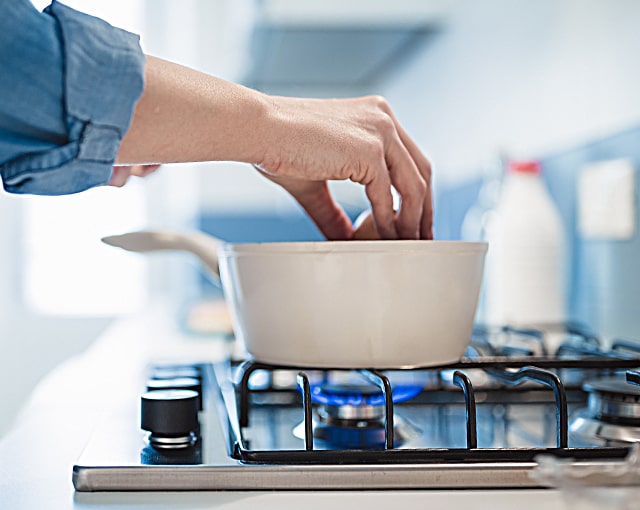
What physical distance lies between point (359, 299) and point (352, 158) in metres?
0.12

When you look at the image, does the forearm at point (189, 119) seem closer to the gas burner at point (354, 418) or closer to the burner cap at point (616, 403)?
the gas burner at point (354, 418)

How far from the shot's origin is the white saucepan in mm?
598

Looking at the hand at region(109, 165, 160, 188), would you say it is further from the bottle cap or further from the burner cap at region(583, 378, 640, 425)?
the bottle cap

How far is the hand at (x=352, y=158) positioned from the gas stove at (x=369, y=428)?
14 centimetres

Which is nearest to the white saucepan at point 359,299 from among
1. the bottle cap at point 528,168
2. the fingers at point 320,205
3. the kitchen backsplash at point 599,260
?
the fingers at point 320,205

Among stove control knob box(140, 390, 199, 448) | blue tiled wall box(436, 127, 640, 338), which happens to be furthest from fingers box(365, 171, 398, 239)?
blue tiled wall box(436, 127, 640, 338)

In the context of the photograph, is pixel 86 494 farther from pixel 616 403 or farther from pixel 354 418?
pixel 616 403

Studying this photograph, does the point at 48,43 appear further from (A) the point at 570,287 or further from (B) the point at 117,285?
(B) the point at 117,285

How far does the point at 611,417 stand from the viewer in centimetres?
64

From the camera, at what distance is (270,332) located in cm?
63

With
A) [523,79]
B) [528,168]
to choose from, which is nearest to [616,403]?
[528,168]

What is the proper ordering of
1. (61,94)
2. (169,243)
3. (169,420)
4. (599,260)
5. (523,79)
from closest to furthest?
(61,94) → (169,420) → (169,243) → (599,260) → (523,79)

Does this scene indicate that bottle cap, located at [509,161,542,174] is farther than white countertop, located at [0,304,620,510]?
Yes

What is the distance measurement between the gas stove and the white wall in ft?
1.23
